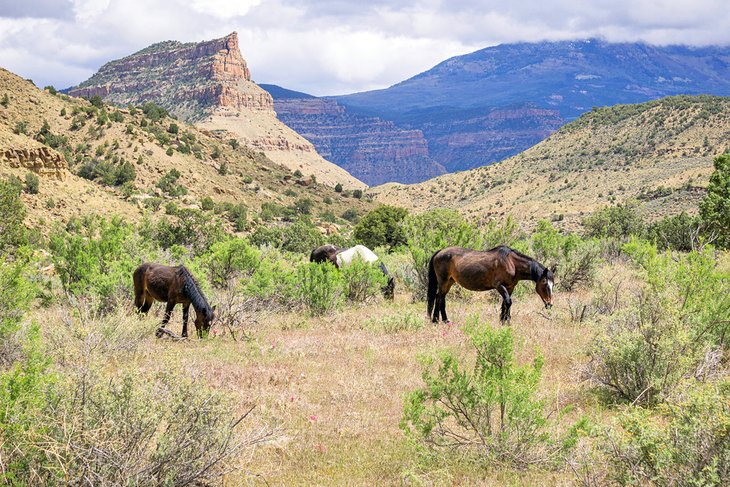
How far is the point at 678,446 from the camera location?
3.77 m

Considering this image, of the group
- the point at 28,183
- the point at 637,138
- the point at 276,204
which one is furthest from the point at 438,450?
the point at 637,138

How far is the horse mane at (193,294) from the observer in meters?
10.0

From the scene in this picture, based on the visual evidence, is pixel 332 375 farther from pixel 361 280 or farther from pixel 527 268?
pixel 361 280

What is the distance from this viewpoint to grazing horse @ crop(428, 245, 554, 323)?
35.4 feet

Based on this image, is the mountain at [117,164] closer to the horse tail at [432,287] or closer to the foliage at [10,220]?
the foliage at [10,220]

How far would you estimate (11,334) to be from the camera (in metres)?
7.59

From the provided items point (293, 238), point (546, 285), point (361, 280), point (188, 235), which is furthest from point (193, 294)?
point (293, 238)

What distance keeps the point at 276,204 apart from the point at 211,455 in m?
53.9

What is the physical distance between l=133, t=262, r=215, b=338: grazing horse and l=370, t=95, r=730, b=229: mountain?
52019mm

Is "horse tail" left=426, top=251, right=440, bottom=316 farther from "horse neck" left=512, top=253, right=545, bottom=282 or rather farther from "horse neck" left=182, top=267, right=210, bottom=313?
"horse neck" left=182, top=267, right=210, bottom=313

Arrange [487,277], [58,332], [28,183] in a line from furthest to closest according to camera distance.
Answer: [28,183]
[487,277]
[58,332]

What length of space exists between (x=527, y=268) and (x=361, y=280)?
491 centimetres

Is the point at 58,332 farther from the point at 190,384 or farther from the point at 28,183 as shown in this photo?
the point at 28,183

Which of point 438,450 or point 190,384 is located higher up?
point 190,384
